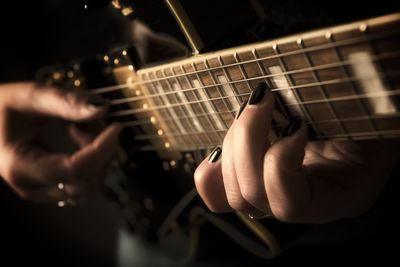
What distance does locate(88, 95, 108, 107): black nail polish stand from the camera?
0.96m

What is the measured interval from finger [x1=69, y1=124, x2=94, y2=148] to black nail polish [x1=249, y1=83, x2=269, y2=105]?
0.62 m

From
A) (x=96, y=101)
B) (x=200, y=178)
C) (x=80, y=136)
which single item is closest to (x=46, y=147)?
(x=80, y=136)

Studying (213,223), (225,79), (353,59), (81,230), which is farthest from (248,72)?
(81,230)

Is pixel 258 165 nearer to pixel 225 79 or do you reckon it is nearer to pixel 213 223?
pixel 225 79

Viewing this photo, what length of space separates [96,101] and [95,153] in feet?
0.42

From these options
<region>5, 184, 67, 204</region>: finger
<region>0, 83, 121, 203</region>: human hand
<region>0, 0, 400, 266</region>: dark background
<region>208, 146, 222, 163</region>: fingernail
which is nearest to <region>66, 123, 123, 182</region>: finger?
<region>0, 83, 121, 203</region>: human hand

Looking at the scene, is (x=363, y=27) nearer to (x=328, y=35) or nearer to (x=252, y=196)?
(x=328, y=35)

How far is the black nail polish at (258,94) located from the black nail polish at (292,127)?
0.06 m

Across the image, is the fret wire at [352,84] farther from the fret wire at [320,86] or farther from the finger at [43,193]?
the finger at [43,193]

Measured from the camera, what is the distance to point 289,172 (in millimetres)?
542

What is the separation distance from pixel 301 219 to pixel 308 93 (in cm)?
19

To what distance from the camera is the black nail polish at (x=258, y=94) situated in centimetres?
56

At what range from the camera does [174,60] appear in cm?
70

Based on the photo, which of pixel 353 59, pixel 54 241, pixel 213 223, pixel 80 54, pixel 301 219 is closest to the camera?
pixel 353 59
